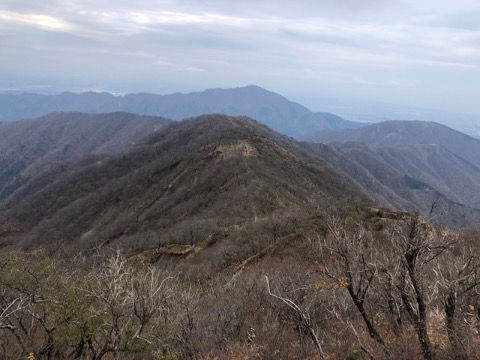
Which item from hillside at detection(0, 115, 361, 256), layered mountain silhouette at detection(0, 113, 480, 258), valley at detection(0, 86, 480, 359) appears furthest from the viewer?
hillside at detection(0, 115, 361, 256)

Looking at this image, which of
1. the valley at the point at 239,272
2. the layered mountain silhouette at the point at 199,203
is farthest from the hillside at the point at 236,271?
the layered mountain silhouette at the point at 199,203

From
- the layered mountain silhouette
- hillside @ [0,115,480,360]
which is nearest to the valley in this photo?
hillside @ [0,115,480,360]

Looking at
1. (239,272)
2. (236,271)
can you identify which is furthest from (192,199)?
(239,272)

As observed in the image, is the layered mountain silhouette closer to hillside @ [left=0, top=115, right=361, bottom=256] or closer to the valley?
hillside @ [left=0, top=115, right=361, bottom=256]

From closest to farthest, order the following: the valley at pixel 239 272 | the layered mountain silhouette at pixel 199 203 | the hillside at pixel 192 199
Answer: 1. the valley at pixel 239 272
2. the layered mountain silhouette at pixel 199 203
3. the hillside at pixel 192 199

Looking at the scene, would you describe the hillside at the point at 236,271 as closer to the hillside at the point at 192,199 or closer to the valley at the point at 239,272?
the valley at the point at 239,272

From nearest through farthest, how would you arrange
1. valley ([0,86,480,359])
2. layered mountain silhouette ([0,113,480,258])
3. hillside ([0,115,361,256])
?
valley ([0,86,480,359]), layered mountain silhouette ([0,113,480,258]), hillside ([0,115,361,256])

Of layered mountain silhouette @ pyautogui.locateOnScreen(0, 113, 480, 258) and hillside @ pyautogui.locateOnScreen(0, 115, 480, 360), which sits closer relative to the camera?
hillside @ pyautogui.locateOnScreen(0, 115, 480, 360)

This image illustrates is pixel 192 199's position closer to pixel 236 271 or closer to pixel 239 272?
pixel 236 271

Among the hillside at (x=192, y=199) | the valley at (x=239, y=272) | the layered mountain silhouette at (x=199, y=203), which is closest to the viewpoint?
the valley at (x=239, y=272)

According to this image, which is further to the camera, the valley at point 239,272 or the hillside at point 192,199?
the hillside at point 192,199

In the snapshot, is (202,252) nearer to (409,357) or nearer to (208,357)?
(208,357)

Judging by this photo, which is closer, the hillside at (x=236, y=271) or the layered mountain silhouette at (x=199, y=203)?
the hillside at (x=236, y=271)

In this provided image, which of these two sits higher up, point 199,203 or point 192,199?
point 199,203
